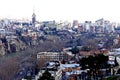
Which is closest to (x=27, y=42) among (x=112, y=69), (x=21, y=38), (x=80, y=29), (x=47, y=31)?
(x=21, y=38)

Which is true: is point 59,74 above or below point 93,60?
below

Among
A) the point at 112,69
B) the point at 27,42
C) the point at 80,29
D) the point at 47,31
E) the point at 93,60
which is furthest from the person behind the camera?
the point at 80,29

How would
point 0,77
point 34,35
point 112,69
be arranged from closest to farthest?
1. point 112,69
2. point 0,77
3. point 34,35

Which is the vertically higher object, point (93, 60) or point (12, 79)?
point (93, 60)

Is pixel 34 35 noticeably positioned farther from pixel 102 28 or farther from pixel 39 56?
pixel 39 56

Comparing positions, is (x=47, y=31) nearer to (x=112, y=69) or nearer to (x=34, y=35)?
(x=34, y=35)

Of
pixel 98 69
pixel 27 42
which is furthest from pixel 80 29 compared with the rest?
pixel 98 69

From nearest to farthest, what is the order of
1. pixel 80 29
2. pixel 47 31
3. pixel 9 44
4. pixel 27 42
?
pixel 9 44, pixel 27 42, pixel 47 31, pixel 80 29

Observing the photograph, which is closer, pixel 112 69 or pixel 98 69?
pixel 98 69

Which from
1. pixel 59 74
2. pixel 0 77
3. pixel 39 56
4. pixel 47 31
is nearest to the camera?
pixel 59 74
